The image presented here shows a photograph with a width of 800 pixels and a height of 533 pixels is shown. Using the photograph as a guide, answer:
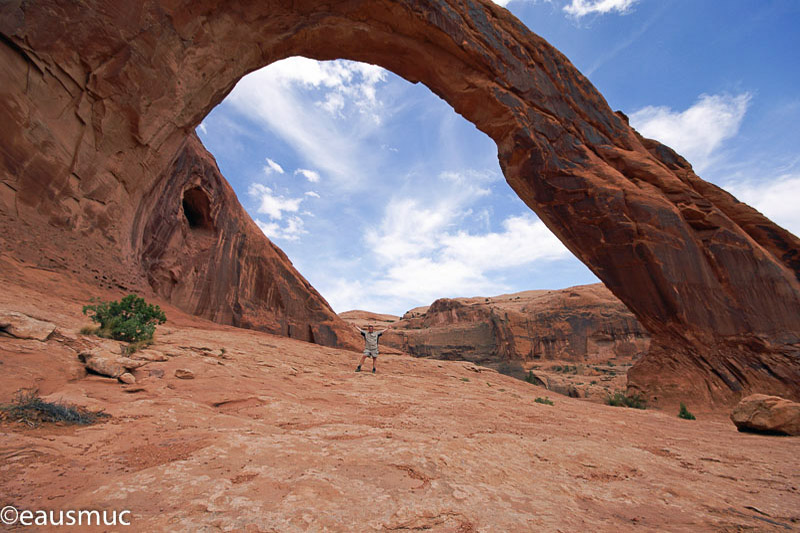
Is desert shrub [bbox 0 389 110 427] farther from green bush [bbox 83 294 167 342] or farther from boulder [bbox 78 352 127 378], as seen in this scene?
green bush [bbox 83 294 167 342]

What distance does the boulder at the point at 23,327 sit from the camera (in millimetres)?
3994

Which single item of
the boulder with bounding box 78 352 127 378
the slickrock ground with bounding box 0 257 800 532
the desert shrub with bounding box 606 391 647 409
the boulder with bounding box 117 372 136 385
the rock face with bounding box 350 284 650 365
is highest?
the rock face with bounding box 350 284 650 365

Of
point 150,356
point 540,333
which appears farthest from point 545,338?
point 150,356

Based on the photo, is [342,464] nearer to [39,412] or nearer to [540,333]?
[39,412]

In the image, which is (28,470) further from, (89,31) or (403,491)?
(89,31)

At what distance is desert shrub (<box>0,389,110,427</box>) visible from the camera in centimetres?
257

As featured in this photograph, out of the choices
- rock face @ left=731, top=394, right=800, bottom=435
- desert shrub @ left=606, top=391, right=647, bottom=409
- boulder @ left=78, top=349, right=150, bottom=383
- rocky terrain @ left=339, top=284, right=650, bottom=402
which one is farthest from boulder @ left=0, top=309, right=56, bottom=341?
rocky terrain @ left=339, top=284, right=650, bottom=402

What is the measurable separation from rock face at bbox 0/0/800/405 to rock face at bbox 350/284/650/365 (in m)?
17.4

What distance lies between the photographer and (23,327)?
413 centimetres

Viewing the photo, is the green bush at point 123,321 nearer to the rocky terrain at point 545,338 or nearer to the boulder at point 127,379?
the boulder at point 127,379

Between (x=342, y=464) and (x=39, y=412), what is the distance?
2.48m

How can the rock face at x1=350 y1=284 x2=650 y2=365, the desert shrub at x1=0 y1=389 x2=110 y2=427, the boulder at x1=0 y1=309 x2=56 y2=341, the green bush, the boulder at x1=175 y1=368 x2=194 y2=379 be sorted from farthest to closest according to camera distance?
the rock face at x1=350 y1=284 x2=650 y2=365
the green bush
the boulder at x1=175 y1=368 x2=194 y2=379
the boulder at x1=0 y1=309 x2=56 y2=341
the desert shrub at x1=0 y1=389 x2=110 y2=427

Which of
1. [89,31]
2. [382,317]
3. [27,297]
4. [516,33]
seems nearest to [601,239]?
[516,33]

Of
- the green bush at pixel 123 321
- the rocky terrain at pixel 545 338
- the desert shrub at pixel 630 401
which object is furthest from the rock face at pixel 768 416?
the rocky terrain at pixel 545 338
